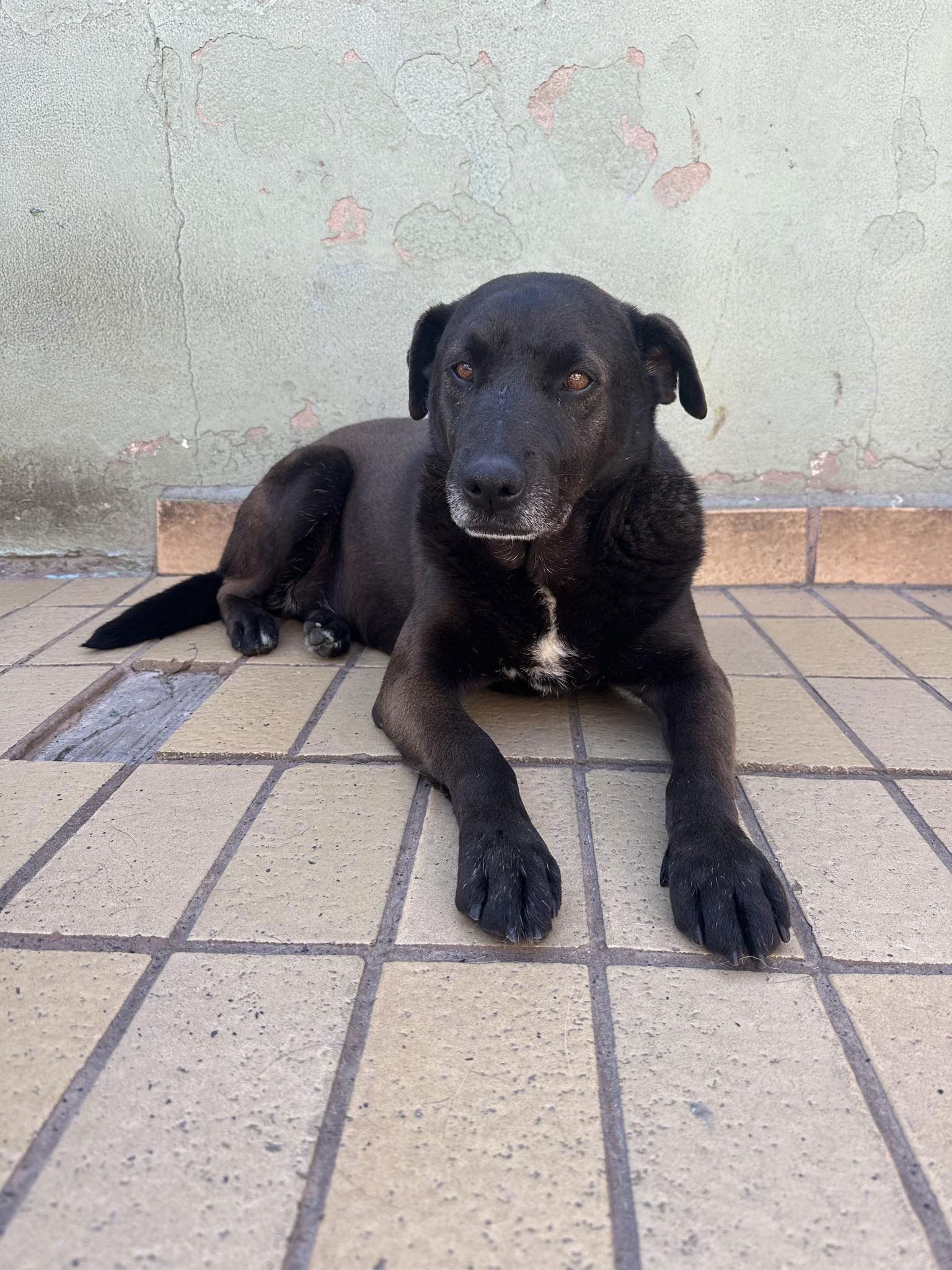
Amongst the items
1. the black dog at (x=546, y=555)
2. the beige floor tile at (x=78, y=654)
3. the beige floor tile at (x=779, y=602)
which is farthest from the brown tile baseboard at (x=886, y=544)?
the beige floor tile at (x=78, y=654)

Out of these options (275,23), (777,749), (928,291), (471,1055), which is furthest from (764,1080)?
(275,23)

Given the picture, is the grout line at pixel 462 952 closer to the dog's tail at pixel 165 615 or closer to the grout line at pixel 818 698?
the grout line at pixel 818 698

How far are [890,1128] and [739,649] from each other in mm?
1847

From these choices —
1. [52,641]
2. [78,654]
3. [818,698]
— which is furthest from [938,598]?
[52,641]

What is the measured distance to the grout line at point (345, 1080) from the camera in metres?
0.85

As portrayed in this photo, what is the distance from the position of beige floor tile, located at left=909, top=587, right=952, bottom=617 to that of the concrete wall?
15.8 inches

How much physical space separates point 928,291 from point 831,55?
945 mm

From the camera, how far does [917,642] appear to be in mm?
2729

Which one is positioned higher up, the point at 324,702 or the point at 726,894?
the point at 726,894

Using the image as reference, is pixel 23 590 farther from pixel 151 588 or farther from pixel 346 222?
pixel 346 222

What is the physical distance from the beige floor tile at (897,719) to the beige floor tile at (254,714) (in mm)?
1401

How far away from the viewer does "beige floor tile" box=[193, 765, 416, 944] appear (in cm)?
133

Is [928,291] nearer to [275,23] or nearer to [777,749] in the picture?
[777,749]

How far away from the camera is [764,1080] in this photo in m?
1.04
